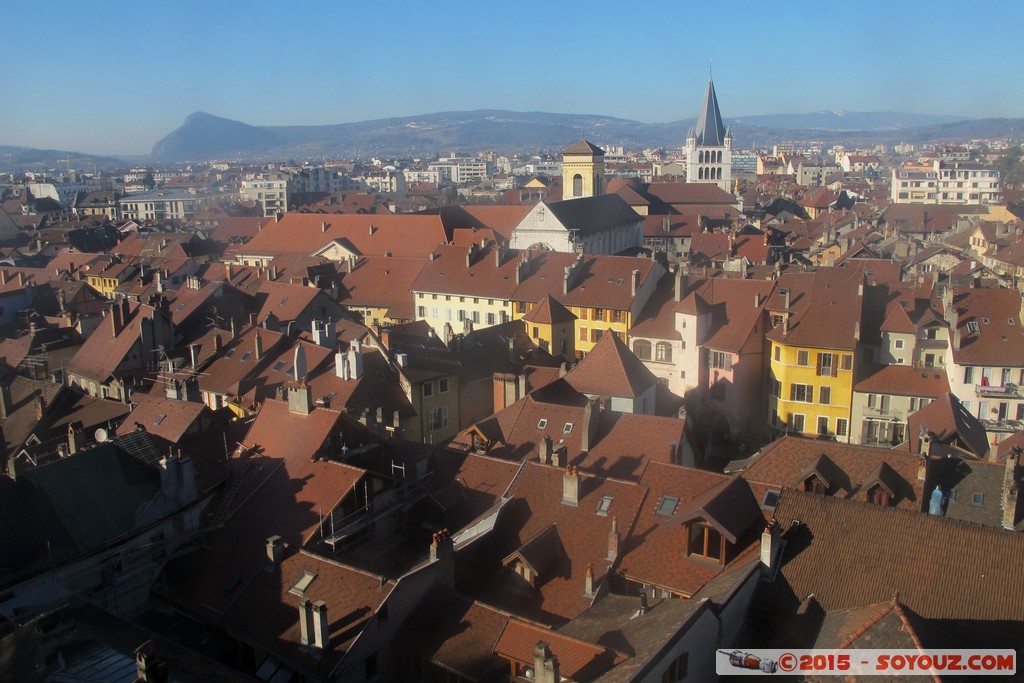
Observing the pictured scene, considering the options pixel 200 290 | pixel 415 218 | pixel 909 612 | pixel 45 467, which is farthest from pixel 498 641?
pixel 415 218

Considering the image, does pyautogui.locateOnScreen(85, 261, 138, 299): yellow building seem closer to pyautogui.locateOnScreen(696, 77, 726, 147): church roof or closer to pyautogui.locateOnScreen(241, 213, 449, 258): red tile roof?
pyautogui.locateOnScreen(241, 213, 449, 258): red tile roof

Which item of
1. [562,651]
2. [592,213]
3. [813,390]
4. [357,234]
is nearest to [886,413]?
[813,390]

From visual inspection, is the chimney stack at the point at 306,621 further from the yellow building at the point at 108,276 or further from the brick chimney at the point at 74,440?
the yellow building at the point at 108,276

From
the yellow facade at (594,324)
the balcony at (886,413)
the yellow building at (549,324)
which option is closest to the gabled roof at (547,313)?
the yellow building at (549,324)

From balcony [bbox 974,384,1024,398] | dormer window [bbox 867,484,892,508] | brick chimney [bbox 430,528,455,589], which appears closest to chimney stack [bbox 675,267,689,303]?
balcony [bbox 974,384,1024,398]

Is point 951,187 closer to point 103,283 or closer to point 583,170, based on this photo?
point 583,170

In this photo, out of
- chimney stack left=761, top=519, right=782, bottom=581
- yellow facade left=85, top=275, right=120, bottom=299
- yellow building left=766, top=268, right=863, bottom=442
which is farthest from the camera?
yellow facade left=85, top=275, right=120, bottom=299
